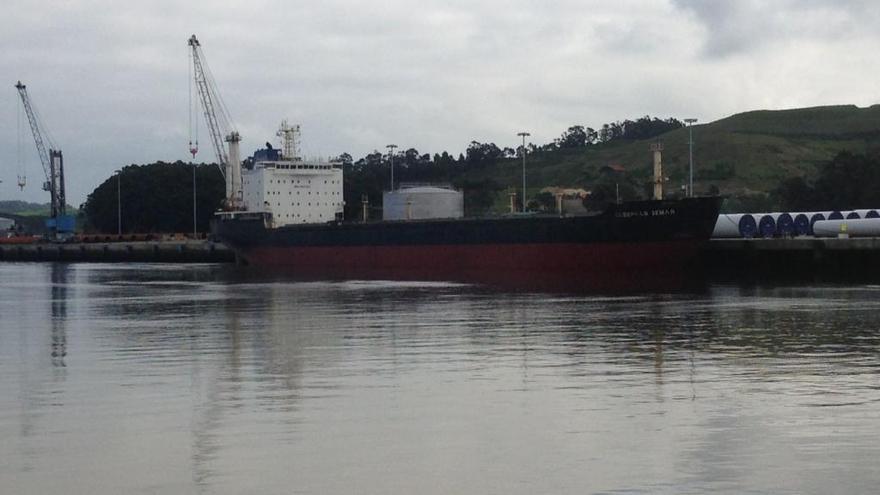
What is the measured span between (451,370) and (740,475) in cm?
893

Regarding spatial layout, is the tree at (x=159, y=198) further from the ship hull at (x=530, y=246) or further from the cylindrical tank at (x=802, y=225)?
the cylindrical tank at (x=802, y=225)

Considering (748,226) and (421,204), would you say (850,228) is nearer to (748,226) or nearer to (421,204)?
(748,226)

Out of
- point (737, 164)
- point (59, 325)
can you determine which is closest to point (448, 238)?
point (59, 325)

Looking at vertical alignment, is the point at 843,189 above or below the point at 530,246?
above

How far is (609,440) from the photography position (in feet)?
44.5

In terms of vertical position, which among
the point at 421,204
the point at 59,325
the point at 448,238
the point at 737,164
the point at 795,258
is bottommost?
the point at 59,325

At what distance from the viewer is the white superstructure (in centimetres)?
9012

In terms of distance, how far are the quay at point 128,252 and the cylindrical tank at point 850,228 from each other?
59.2m

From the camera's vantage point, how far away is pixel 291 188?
91.2m

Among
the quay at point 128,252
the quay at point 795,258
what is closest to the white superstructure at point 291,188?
the quay at point 128,252

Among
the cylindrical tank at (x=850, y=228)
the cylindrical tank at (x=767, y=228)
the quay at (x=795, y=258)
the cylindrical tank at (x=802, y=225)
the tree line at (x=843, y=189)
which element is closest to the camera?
the quay at (x=795, y=258)

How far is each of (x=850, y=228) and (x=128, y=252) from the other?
7842 cm

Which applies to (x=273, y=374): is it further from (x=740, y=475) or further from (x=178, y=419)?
(x=740, y=475)

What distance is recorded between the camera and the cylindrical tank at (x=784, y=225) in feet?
210
